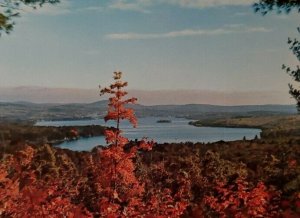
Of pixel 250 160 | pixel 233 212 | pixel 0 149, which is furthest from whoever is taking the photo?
A: pixel 0 149

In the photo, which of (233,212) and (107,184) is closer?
(107,184)

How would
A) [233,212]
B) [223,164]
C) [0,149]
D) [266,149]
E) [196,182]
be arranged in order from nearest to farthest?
[233,212]
[196,182]
[223,164]
[0,149]
[266,149]

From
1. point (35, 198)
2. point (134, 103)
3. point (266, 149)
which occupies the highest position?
point (134, 103)

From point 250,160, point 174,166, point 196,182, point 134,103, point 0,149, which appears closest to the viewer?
point 134,103

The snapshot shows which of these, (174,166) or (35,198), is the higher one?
(35,198)

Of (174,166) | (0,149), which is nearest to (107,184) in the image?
(174,166)

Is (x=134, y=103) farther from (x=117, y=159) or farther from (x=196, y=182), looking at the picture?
(x=196, y=182)

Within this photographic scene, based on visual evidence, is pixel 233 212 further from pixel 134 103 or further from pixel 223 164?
pixel 223 164

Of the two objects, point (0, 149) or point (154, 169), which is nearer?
point (154, 169)

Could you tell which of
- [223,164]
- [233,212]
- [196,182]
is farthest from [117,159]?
Answer: [223,164]
